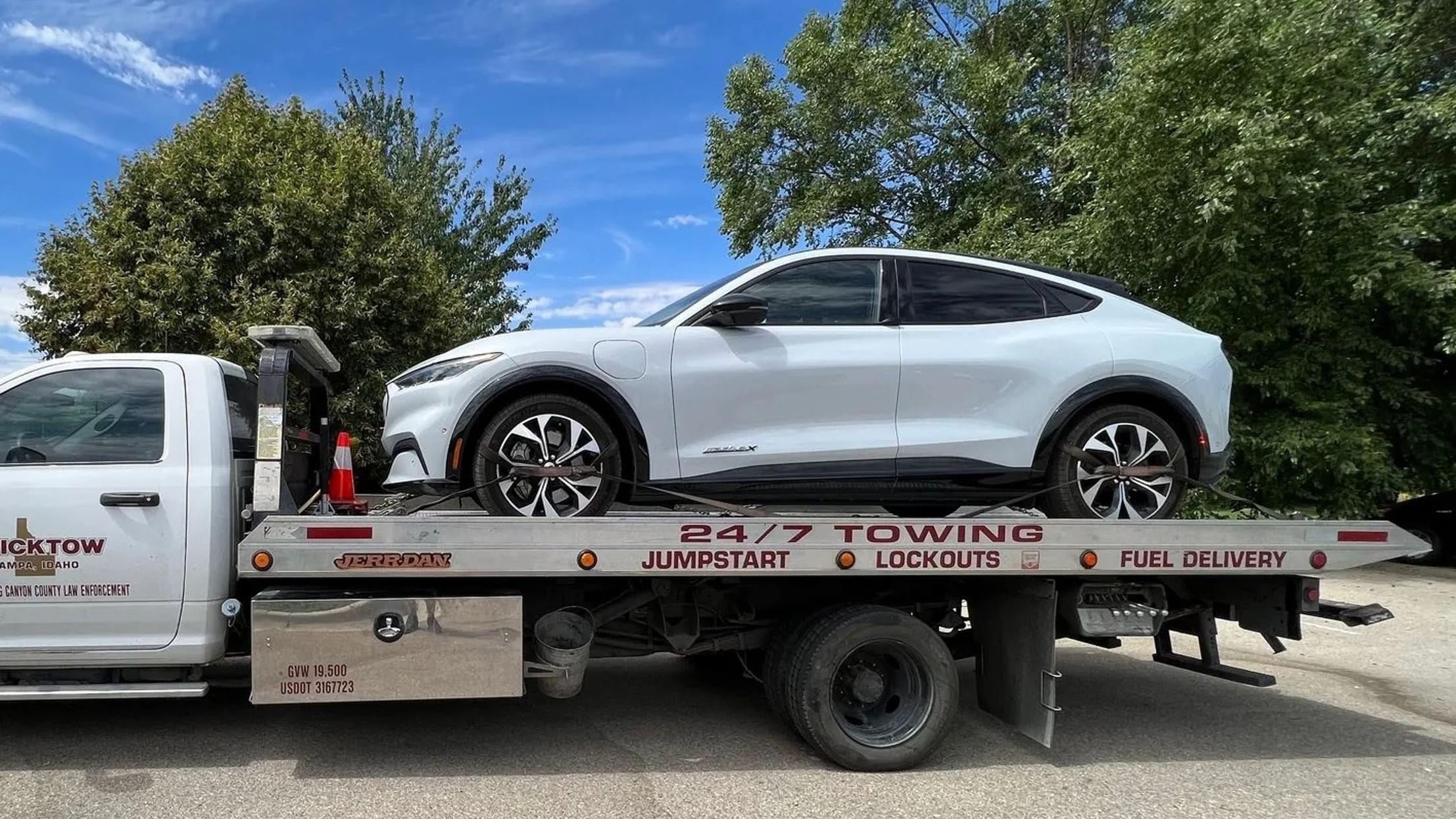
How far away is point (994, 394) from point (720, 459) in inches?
55.1

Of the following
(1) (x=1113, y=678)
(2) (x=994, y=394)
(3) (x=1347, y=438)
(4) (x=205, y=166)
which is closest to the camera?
(2) (x=994, y=394)

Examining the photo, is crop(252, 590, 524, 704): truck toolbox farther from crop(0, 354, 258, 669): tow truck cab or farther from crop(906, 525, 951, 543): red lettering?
crop(906, 525, 951, 543): red lettering

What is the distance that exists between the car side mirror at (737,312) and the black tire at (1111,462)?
5.40ft

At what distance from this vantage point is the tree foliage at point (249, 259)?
451 inches

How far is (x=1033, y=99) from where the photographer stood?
671 inches

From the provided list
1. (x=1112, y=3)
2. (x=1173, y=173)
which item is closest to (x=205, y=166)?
(x=1173, y=173)

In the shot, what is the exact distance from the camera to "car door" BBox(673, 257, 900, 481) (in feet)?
14.3

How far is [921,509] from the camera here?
495 cm

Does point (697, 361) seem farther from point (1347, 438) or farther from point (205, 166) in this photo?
point (205, 166)

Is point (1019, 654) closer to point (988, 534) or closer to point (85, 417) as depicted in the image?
point (988, 534)

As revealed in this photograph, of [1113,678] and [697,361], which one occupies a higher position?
[697,361]

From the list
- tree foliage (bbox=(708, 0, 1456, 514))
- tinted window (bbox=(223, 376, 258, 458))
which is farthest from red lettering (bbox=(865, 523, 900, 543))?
tree foliage (bbox=(708, 0, 1456, 514))

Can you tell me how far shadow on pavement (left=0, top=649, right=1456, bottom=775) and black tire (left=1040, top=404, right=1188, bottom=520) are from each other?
123cm

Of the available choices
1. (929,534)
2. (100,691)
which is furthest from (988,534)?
(100,691)
